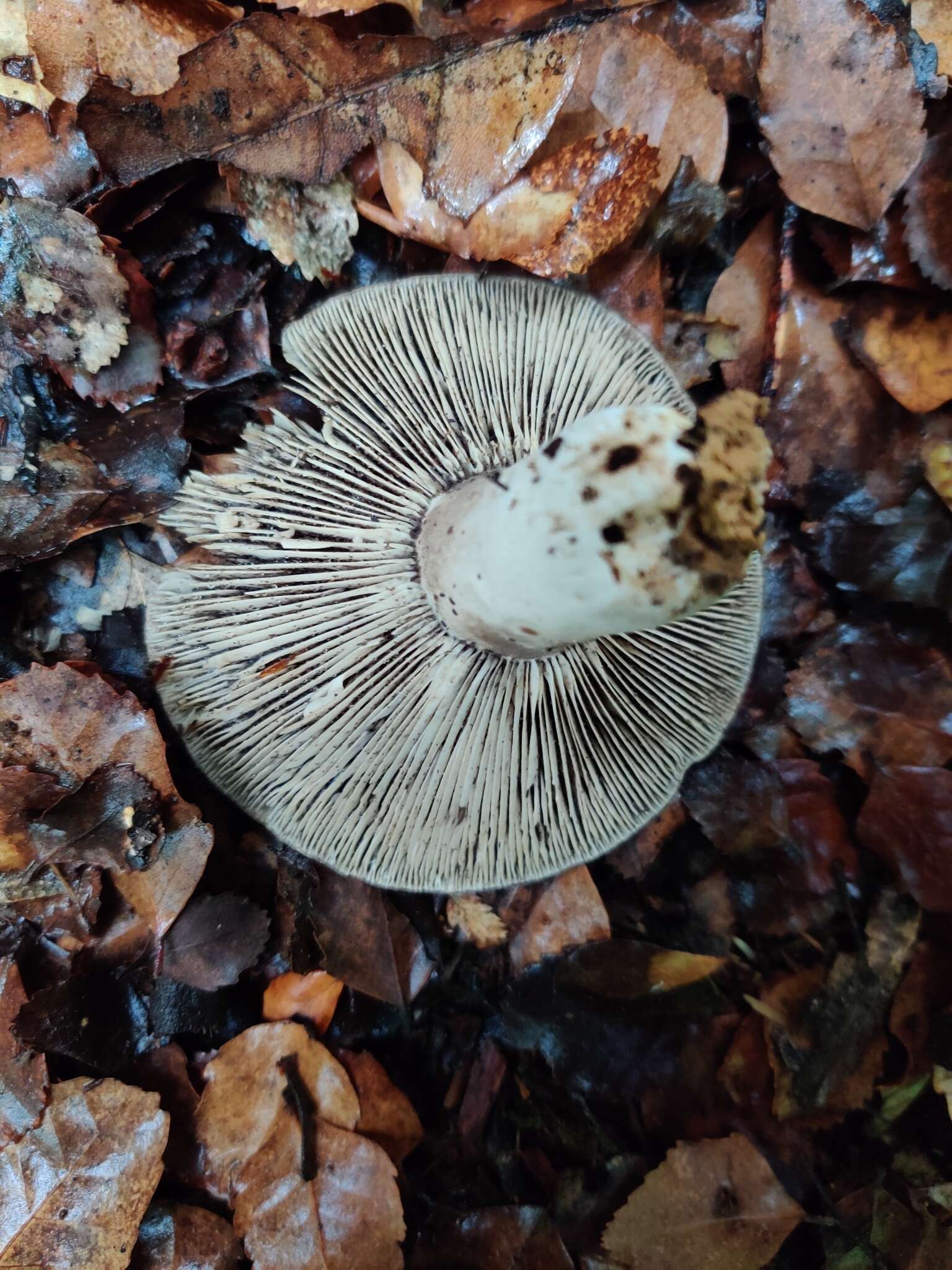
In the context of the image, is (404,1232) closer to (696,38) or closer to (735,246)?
(735,246)

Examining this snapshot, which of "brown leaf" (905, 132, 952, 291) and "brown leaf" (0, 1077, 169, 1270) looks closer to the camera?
"brown leaf" (0, 1077, 169, 1270)

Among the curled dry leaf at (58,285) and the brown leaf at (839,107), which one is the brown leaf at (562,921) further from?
the brown leaf at (839,107)

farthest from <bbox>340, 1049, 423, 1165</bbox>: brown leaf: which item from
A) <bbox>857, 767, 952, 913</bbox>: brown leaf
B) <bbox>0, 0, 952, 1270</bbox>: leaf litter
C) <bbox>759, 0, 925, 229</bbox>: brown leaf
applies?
<bbox>759, 0, 925, 229</bbox>: brown leaf

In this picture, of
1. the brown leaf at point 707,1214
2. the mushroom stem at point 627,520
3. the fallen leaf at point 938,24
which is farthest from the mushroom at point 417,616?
the fallen leaf at point 938,24

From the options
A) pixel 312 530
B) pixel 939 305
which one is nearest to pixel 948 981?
pixel 939 305

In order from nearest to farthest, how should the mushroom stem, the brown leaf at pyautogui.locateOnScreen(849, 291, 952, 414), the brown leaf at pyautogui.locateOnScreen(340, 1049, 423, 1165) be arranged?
the mushroom stem, the brown leaf at pyautogui.locateOnScreen(340, 1049, 423, 1165), the brown leaf at pyautogui.locateOnScreen(849, 291, 952, 414)

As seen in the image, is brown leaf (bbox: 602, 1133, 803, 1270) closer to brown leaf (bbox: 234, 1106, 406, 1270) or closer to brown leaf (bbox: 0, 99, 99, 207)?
brown leaf (bbox: 234, 1106, 406, 1270)

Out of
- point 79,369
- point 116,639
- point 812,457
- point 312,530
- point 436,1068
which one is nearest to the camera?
point 312,530
